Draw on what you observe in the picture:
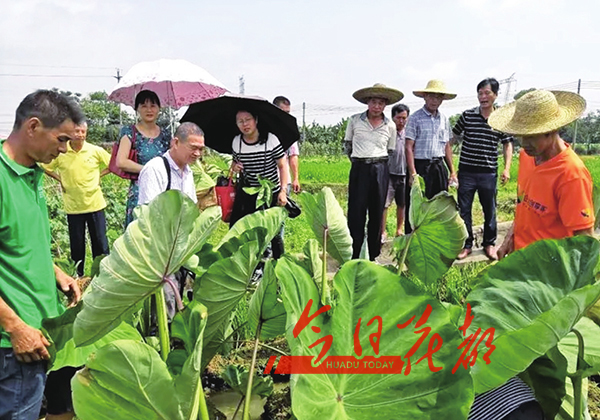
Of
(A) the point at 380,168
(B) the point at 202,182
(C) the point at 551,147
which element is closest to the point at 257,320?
(C) the point at 551,147

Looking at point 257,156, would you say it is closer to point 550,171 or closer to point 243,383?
point 550,171

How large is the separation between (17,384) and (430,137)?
12.5 ft

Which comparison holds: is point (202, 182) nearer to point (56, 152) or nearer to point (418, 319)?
point (56, 152)

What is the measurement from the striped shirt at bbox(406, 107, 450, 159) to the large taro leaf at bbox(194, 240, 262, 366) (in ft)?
12.1

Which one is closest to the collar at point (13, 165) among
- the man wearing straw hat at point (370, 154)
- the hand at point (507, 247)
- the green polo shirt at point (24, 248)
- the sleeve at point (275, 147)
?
the green polo shirt at point (24, 248)

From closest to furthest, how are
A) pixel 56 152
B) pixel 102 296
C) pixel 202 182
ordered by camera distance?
pixel 102 296
pixel 56 152
pixel 202 182

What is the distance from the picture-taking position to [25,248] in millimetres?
1573

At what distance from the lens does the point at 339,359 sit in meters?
1.01

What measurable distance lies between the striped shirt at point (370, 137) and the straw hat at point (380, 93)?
0.46 ft

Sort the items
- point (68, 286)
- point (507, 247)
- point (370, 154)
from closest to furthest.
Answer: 1. point (68, 286)
2. point (507, 247)
3. point (370, 154)

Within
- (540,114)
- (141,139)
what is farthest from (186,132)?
(540,114)

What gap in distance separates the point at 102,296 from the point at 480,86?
3869mm

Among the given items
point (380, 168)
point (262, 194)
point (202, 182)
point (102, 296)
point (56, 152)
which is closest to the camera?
point (102, 296)

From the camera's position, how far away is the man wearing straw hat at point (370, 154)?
14.2 ft
